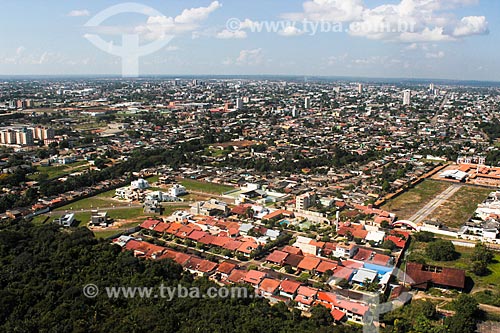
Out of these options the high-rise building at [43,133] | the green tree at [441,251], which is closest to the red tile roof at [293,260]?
the green tree at [441,251]

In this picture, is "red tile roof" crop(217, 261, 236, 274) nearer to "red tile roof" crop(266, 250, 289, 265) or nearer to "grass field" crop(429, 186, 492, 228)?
"red tile roof" crop(266, 250, 289, 265)

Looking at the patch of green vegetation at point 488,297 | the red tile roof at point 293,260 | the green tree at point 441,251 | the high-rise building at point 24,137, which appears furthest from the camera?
the high-rise building at point 24,137

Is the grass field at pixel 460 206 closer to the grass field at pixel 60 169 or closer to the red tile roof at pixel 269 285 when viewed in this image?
the red tile roof at pixel 269 285

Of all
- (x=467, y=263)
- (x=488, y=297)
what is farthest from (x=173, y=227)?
(x=488, y=297)

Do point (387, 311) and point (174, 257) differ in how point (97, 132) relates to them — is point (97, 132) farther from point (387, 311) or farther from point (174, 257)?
point (387, 311)

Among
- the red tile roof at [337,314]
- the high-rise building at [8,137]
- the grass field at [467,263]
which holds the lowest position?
the grass field at [467,263]

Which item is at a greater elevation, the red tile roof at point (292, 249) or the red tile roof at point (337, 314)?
the red tile roof at point (292, 249)

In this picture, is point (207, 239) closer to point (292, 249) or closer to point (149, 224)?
point (149, 224)

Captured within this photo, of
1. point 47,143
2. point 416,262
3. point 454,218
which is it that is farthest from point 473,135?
point 47,143
